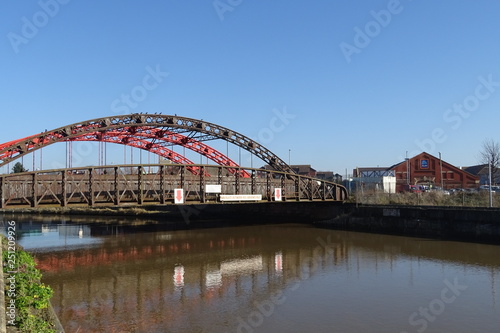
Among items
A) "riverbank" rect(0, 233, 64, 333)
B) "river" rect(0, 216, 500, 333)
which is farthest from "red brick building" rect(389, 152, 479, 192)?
"riverbank" rect(0, 233, 64, 333)

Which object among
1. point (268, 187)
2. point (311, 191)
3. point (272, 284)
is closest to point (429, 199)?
point (311, 191)

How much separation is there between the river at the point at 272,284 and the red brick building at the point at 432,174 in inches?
1470

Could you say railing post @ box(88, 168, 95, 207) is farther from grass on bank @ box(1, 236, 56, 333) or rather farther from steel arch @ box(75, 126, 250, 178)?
steel arch @ box(75, 126, 250, 178)

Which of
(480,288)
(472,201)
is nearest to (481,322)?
(480,288)

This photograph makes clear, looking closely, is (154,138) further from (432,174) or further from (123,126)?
(432,174)

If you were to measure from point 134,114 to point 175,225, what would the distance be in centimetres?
1401

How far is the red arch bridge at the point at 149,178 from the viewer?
87.8ft

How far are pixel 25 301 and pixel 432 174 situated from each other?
225 feet

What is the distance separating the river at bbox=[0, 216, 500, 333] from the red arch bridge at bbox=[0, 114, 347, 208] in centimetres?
417

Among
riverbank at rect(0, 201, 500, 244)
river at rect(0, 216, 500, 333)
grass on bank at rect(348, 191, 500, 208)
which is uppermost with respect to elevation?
grass on bank at rect(348, 191, 500, 208)

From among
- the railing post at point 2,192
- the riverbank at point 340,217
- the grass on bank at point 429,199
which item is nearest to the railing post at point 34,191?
the railing post at point 2,192

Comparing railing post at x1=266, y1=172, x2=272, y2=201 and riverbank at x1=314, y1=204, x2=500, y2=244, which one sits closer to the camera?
riverbank at x1=314, y1=204, x2=500, y2=244

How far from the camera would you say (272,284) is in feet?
64.3

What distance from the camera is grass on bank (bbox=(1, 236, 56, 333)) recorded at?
927cm
